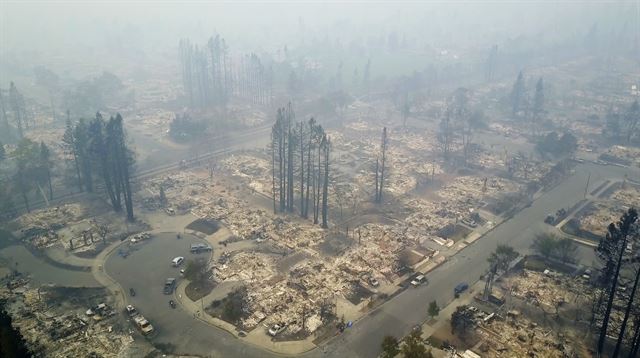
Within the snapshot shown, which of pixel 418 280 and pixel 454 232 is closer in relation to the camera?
pixel 418 280

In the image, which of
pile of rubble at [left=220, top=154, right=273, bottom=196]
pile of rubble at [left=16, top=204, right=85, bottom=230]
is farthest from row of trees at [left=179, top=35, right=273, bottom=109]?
pile of rubble at [left=16, top=204, right=85, bottom=230]

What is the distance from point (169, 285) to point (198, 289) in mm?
3882

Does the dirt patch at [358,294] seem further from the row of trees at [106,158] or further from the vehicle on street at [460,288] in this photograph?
the row of trees at [106,158]

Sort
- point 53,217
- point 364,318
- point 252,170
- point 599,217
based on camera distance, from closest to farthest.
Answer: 1. point 364,318
2. point 53,217
3. point 599,217
4. point 252,170

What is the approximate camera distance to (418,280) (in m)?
63.0

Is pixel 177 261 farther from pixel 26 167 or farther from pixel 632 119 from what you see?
pixel 632 119

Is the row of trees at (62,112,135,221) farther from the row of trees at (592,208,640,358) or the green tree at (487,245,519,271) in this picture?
the row of trees at (592,208,640,358)

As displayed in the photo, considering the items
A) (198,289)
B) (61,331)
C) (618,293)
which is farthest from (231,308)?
(618,293)

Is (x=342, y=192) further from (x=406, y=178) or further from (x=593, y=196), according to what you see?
(x=593, y=196)

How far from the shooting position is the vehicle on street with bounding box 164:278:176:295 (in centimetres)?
5986

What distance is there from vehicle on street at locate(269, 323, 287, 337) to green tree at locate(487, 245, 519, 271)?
97.9ft

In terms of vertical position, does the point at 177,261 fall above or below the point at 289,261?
above

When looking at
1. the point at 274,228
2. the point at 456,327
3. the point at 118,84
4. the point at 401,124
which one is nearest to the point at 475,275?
the point at 456,327

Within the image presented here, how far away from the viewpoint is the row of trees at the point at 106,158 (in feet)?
253
